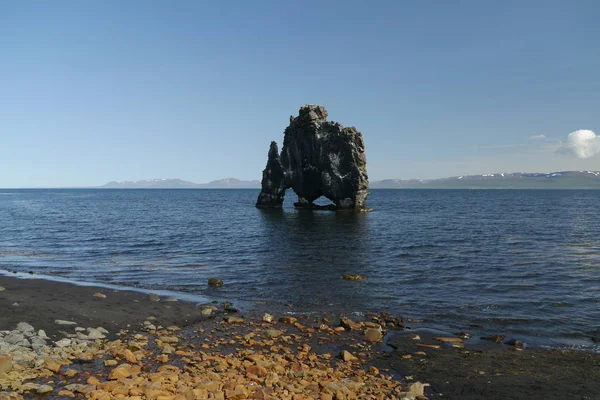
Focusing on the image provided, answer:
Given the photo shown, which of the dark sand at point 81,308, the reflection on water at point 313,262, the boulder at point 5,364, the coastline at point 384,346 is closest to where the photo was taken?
the boulder at point 5,364

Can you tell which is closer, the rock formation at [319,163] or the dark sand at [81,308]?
the dark sand at [81,308]

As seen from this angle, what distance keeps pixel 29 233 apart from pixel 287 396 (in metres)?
57.5

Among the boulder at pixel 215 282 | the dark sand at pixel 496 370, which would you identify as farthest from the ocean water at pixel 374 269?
the dark sand at pixel 496 370

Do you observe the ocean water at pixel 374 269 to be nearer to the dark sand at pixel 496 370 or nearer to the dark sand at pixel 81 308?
the dark sand at pixel 496 370

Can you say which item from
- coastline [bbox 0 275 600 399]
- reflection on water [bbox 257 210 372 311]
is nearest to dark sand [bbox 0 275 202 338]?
coastline [bbox 0 275 600 399]

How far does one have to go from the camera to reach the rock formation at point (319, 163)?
306 feet

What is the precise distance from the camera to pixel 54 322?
16969 mm

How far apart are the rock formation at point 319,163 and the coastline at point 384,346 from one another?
74.5 m

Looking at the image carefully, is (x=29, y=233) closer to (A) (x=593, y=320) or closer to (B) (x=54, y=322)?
(B) (x=54, y=322)

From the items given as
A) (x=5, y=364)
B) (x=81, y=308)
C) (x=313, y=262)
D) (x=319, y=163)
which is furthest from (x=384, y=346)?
(x=319, y=163)

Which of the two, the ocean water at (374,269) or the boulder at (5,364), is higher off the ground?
the boulder at (5,364)

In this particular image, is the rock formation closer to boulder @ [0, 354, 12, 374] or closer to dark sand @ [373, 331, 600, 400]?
dark sand @ [373, 331, 600, 400]

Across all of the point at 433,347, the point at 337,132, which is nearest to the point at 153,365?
the point at 433,347

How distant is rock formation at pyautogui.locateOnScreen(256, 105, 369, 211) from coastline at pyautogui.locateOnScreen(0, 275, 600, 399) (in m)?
74.5
